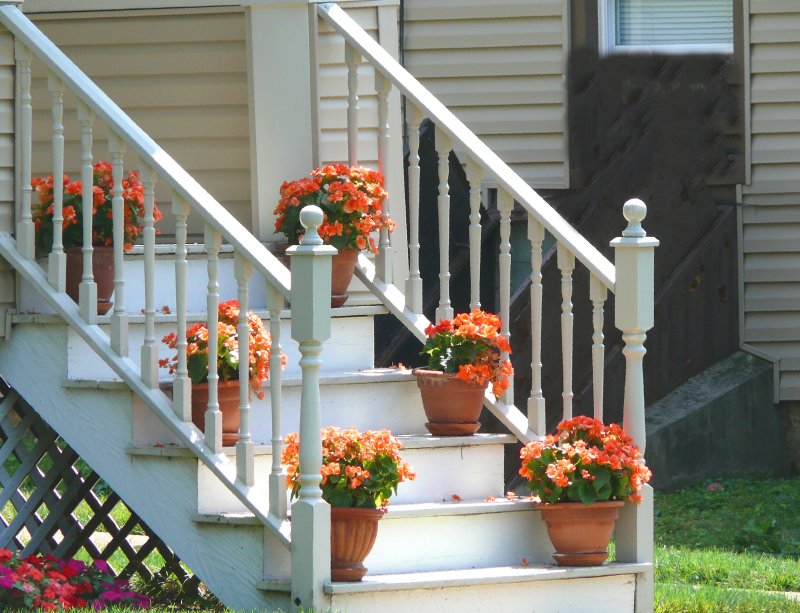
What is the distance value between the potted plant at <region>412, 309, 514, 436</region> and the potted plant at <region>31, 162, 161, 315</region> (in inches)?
43.0

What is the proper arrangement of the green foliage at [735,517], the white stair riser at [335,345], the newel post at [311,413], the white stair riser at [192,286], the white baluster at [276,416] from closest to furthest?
the newel post at [311,413]
the white baluster at [276,416]
the white stair riser at [335,345]
the white stair riser at [192,286]
the green foliage at [735,517]

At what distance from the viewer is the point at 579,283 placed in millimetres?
8336

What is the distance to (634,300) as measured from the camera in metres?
5.12

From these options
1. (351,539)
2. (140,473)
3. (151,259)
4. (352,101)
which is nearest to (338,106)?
(352,101)

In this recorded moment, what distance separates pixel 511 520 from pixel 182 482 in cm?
111

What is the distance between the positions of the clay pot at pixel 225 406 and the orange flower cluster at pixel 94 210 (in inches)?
27.4

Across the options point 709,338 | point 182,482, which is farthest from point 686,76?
point 182,482

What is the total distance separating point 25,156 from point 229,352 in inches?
41.8

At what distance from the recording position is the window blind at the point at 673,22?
30.2 ft

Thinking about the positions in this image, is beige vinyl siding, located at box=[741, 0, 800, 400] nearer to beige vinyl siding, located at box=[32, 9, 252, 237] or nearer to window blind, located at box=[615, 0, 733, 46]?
window blind, located at box=[615, 0, 733, 46]

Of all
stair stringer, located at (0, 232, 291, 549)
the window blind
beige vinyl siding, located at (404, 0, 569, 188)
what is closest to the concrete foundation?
beige vinyl siding, located at (404, 0, 569, 188)

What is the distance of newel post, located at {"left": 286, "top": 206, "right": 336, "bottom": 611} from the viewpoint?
448cm

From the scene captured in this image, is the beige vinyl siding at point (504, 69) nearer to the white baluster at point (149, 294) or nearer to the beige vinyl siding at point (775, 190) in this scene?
the beige vinyl siding at point (775, 190)

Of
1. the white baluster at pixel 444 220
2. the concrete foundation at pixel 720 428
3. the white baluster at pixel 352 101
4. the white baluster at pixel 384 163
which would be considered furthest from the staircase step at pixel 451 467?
the concrete foundation at pixel 720 428
